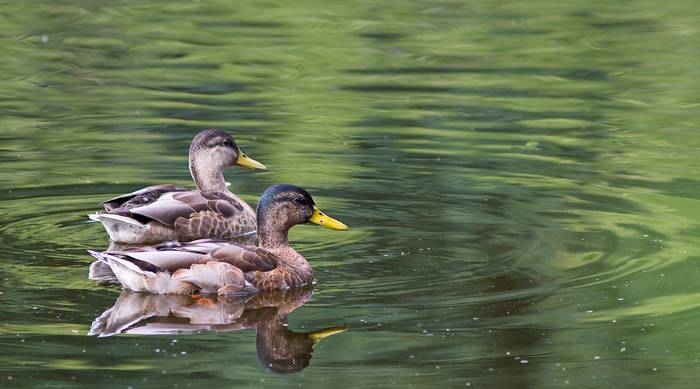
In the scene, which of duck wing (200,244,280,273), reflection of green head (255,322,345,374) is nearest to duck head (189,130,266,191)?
duck wing (200,244,280,273)

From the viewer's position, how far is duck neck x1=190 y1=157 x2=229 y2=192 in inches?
526

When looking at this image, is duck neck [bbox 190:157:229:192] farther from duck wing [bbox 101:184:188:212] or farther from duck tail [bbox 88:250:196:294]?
duck tail [bbox 88:250:196:294]

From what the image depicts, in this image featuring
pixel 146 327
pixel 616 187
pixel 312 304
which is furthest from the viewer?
pixel 616 187

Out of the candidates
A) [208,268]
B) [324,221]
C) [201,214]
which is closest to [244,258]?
[208,268]

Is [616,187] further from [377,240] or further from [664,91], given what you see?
[664,91]

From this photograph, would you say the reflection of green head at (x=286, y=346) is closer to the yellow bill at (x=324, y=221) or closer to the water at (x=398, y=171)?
the water at (x=398, y=171)

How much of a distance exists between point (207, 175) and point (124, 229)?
151cm

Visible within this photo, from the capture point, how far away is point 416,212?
1244cm

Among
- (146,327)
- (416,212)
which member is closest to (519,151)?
(416,212)

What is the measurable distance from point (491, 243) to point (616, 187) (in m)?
2.45

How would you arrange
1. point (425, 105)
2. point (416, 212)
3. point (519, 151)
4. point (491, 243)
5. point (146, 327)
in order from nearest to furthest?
point (146, 327)
point (491, 243)
point (416, 212)
point (519, 151)
point (425, 105)

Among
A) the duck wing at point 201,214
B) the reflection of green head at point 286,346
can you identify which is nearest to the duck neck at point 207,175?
the duck wing at point 201,214

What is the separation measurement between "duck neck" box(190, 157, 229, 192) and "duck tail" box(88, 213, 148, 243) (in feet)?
4.34

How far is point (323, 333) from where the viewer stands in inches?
361
